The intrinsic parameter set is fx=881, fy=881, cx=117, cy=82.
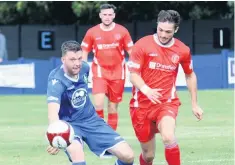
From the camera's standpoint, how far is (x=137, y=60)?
34.9 ft

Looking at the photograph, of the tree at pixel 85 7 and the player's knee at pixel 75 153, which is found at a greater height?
the tree at pixel 85 7

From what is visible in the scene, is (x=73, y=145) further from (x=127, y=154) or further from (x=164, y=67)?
(x=164, y=67)

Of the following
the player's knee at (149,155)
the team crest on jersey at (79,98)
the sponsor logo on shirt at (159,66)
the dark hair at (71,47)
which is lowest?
the player's knee at (149,155)

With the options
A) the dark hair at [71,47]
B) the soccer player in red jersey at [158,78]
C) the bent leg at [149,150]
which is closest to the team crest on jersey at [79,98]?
the dark hair at [71,47]

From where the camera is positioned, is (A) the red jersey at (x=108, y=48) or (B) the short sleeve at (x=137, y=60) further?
(A) the red jersey at (x=108, y=48)

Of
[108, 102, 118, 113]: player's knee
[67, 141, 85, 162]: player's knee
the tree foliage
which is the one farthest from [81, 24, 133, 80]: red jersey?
the tree foliage

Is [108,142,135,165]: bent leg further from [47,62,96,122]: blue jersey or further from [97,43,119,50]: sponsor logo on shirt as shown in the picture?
[97,43,119,50]: sponsor logo on shirt

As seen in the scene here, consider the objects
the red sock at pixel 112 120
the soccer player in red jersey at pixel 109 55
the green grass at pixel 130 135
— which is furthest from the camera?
the soccer player in red jersey at pixel 109 55

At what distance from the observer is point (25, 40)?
130 feet

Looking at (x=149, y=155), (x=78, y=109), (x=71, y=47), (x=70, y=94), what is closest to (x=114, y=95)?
(x=149, y=155)

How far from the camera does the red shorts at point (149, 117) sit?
35.1ft

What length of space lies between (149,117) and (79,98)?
1.11 meters

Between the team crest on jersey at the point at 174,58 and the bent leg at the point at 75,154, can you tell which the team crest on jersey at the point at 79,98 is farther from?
the team crest on jersey at the point at 174,58

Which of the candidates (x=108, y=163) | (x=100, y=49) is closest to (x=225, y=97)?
(x=100, y=49)
